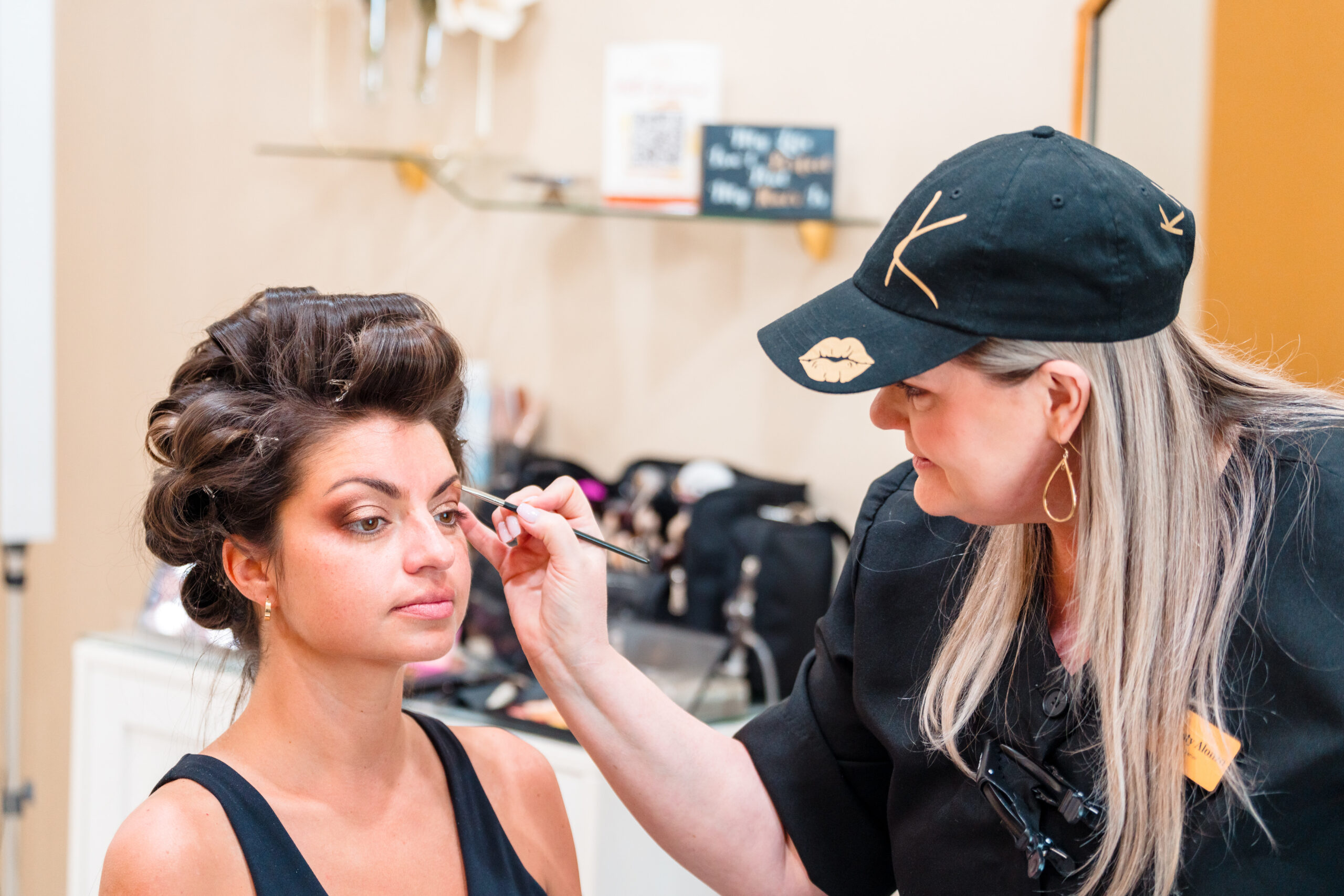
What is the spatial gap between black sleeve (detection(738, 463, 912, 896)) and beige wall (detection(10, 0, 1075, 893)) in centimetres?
99

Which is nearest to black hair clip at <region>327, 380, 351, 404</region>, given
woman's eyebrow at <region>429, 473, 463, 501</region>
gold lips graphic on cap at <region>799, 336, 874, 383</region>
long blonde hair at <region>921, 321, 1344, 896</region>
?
woman's eyebrow at <region>429, 473, 463, 501</region>

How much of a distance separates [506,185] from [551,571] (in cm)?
163

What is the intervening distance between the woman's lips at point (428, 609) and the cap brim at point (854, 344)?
0.40 meters

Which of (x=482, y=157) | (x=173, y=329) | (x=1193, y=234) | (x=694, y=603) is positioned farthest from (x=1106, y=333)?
(x=173, y=329)

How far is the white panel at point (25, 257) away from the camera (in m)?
2.26

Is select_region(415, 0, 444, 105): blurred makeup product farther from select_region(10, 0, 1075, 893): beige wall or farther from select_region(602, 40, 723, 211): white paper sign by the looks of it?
select_region(602, 40, 723, 211): white paper sign

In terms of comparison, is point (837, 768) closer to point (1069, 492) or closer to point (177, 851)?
point (1069, 492)

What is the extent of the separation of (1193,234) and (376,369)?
750 mm

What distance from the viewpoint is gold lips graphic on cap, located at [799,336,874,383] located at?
959mm

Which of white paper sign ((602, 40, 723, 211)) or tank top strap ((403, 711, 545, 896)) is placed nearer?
tank top strap ((403, 711, 545, 896))

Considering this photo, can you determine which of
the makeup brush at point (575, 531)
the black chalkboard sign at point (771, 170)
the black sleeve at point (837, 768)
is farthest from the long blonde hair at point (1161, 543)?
the black chalkboard sign at point (771, 170)

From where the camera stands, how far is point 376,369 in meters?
1.19

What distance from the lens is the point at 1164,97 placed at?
168 centimetres

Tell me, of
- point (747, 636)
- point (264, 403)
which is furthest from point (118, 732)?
point (264, 403)
